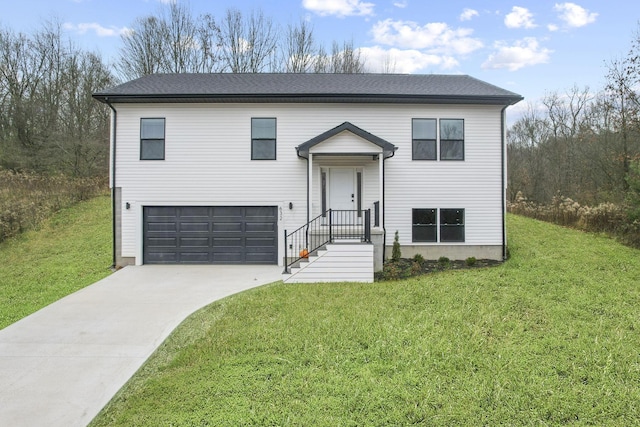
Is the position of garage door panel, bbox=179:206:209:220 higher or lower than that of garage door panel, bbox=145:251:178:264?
higher

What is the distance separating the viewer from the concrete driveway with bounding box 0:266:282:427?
12.2 ft

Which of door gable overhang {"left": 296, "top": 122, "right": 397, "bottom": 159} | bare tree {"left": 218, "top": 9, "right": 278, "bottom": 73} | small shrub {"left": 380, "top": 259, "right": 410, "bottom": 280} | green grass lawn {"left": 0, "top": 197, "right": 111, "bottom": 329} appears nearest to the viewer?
green grass lawn {"left": 0, "top": 197, "right": 111, "bottom": 329}

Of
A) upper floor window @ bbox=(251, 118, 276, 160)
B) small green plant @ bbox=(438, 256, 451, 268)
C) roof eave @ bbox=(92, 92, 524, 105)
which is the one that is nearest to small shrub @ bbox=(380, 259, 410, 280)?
small green plant @ bbox=(438, 256, 451, 268)

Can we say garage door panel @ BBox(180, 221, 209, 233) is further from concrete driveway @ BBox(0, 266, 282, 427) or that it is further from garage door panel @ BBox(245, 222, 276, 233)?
concrete driveway @ BBox(0, 266, 282, 427)

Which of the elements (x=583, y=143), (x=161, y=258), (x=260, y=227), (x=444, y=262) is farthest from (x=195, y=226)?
(x=583, y=143)

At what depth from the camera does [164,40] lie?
24.1m

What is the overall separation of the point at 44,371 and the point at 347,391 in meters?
3.81

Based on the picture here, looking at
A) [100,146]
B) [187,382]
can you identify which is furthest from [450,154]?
[100,146]

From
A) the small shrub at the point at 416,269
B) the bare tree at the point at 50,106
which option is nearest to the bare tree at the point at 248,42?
the bare tree at the point at 50,106

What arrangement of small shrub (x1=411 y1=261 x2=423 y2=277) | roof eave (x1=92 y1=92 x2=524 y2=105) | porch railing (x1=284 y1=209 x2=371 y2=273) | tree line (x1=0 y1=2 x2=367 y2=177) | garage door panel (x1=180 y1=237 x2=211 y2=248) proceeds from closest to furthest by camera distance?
porch railing (x1=284 y1=209 x2=371 y2=273) → small shrub (x1=411 y1=261 x2=423 y2=277) → roof eave (x1=92 y1=92 x2=524 y2=105) → garage door panel (x1=180 y1=237 x2=211 y2=248) → tree line (x1=0 y1=2 x2=367 y2=177)

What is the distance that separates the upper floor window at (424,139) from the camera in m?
11.3

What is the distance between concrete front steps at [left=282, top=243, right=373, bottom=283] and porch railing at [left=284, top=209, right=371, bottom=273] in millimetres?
262

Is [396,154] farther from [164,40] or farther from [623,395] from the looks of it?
[164,40]

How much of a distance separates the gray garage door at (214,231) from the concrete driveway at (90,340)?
5.00ft
